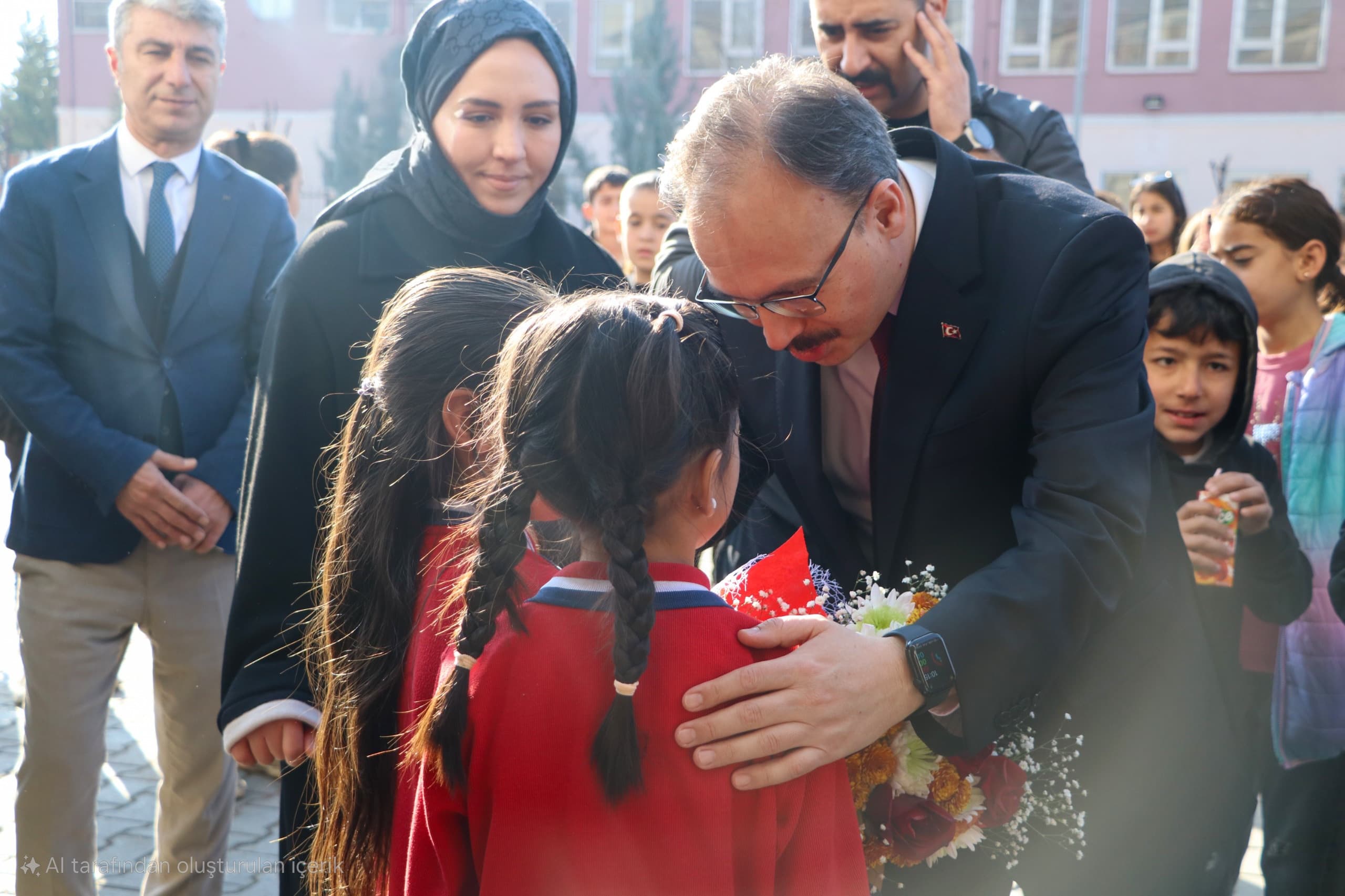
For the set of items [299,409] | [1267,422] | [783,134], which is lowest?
[1267,422]

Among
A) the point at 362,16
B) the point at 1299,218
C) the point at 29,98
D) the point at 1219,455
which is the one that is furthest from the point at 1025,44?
the point at 1219,455

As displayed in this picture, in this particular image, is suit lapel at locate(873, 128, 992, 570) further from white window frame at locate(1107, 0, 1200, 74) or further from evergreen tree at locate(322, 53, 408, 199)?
evergreen tree at locate(322, 53, 408, 199)

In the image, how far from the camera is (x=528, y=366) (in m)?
1.66

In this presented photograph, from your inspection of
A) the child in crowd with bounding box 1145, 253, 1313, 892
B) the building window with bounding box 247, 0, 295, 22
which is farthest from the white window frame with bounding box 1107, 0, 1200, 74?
the child in crowd with bounding box 1145, 253, 1313, 892

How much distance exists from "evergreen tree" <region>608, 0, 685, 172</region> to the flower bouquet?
1147 inches

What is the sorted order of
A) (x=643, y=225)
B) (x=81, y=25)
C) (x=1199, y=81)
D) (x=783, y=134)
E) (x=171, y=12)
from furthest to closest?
(x=81, y=25) < (x=1199, y=81) < (x=643, y=225) < (x=171, y=12) < (x=783, y=134)

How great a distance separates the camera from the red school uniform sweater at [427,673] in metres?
1.73

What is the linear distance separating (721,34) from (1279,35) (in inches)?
514

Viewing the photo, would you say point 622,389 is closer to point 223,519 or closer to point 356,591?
point 356,591

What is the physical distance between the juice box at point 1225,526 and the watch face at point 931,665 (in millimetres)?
1771

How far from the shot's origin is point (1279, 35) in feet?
86.6

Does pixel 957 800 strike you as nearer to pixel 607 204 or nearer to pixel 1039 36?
pixel 607 204

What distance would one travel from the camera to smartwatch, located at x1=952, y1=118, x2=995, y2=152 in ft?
11.0

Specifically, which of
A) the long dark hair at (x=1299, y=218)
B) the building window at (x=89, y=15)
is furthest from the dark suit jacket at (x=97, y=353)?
the building window at (x=89, y=15)
